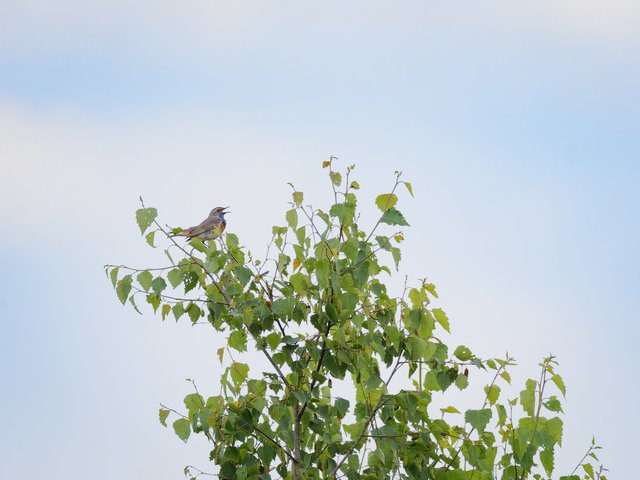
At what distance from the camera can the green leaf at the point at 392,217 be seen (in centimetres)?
778

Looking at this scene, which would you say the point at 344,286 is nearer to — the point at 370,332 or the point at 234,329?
the point at 370,332

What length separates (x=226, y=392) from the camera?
815 cm

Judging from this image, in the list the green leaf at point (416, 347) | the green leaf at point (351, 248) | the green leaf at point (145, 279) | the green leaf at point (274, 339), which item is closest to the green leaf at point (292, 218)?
the green leaf at point (351, 248)

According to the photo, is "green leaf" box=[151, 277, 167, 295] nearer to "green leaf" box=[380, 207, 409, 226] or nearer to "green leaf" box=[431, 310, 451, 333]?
"green leaf" box=[380, 207, 409, 226]

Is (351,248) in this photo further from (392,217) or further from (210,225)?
(210,225)

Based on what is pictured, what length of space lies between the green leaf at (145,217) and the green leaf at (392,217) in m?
2.10

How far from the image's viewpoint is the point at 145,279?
25.5 ft

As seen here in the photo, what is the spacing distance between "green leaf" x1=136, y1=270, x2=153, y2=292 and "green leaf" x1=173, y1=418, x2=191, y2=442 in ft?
4.06

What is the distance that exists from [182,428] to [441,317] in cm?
255

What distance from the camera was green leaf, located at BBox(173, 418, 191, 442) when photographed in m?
7.66

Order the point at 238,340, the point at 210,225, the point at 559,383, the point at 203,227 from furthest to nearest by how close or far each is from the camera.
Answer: the point at 203,227 < the point at 210,225 < the point at 238,340 < the point at 559,383

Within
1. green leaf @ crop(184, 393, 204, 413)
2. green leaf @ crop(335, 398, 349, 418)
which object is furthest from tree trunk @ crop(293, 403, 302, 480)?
green leaf @ crop(184, 393, 204, 413)

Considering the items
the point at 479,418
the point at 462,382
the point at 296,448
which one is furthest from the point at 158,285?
the point at 479,418

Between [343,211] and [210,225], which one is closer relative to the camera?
[343,211]
